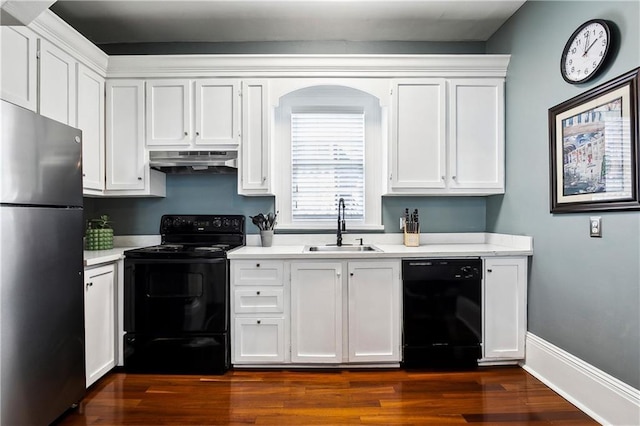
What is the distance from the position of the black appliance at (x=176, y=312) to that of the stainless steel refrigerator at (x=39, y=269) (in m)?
0.48

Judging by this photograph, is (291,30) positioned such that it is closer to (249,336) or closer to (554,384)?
(249,336)

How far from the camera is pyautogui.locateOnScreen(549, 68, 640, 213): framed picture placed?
1.79 metres

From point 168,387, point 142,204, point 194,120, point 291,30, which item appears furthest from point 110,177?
point 291,30

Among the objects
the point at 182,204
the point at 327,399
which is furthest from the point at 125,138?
the point at 327,399

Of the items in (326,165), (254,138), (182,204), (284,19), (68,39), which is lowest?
(182,204)

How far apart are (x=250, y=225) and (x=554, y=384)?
2.54 meters

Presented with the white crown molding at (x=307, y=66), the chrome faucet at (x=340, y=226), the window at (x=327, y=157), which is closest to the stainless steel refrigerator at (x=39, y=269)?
the white crown molding at (x=307, y=66)

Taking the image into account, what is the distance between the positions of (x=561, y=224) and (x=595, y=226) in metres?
0.28

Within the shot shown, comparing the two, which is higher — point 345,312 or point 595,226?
point 595,226

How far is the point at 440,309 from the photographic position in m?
2.61

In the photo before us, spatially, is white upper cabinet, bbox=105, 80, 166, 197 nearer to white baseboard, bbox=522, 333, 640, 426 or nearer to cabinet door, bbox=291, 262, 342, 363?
cabinet door, bbox=291, 262, 342, 363

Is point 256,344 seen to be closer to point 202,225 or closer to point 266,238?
point 266,238

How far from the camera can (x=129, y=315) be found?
2.58 metres

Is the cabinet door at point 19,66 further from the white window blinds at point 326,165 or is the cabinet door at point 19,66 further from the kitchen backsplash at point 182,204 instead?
the white window blinds at point 326,165
